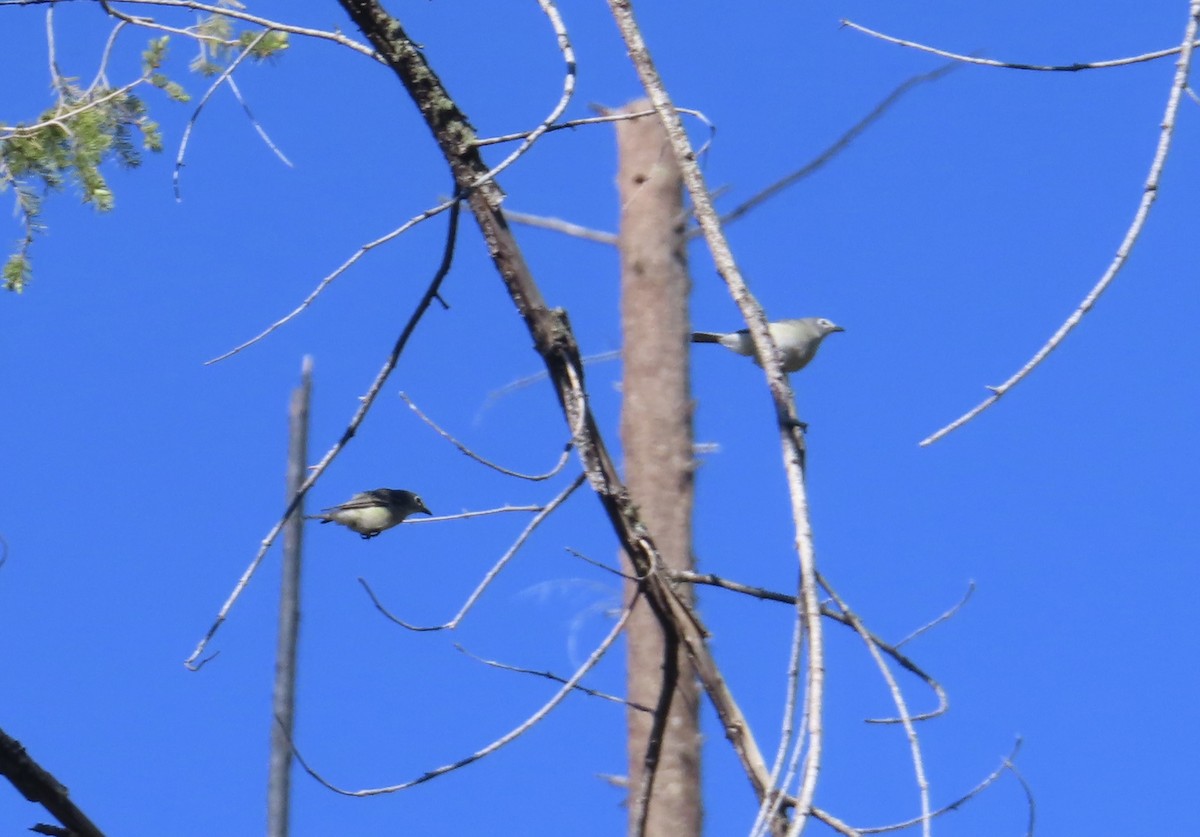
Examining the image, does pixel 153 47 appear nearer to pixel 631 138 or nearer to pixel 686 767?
pixel 631 138

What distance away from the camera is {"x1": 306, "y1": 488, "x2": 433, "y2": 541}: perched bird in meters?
7.14

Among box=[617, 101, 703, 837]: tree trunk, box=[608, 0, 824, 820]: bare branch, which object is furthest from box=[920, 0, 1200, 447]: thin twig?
box=[617, 101, 703, 837]: tree trunk

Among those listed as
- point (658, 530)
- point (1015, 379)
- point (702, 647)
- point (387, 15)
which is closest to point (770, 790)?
→ point (1015, 379)

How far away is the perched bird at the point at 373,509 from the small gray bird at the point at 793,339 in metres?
1.62

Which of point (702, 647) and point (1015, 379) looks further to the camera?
point (702, 647)

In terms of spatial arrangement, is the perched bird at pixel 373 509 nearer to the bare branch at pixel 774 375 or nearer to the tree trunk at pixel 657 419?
the tree trunk at pixel 657 419

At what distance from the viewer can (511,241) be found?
326 centimetres

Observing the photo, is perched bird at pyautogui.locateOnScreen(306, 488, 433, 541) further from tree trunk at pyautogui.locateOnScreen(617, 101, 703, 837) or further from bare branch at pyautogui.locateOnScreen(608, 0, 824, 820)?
bare branch at pyautogui.locateOnScreen(608, 0, 824, 820)

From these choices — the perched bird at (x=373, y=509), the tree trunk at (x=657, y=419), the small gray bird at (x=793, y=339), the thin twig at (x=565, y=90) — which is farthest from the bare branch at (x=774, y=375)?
the perched bird at (x=373, y=509)

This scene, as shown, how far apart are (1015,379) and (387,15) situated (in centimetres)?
169

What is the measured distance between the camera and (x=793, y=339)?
7.39 meters

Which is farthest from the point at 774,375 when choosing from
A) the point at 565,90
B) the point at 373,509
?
the point at 373,509

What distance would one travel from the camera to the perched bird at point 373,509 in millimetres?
7145

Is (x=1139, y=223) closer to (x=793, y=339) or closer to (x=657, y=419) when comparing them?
(x=657, y=419)
